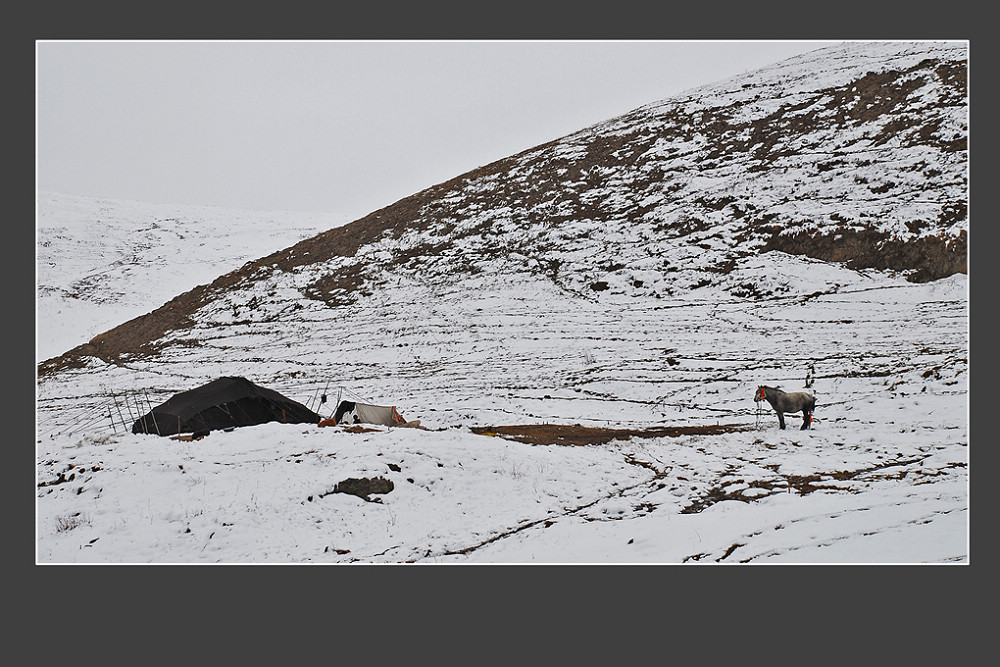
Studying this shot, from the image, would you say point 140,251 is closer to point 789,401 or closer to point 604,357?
point 604,357

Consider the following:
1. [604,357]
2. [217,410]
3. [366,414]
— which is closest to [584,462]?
[366,414]

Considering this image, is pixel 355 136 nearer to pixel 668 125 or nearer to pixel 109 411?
pixel 109 411

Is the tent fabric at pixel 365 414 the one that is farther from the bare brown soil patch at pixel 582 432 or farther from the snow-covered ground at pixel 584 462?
the bare brown soil patch at pixel 582 432

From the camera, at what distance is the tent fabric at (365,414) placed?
558 inches

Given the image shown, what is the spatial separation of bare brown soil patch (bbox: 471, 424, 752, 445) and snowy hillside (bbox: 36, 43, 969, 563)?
132 millimetres

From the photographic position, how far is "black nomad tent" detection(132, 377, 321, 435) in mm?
12406

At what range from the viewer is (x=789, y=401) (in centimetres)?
1334

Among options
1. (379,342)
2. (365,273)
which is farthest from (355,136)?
(365,273)

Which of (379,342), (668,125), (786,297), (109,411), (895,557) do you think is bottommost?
(895,557)

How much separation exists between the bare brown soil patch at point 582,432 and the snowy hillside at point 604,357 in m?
0.13

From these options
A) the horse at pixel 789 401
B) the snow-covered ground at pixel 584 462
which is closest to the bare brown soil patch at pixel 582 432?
the snow-covered ground at pixel 584 462

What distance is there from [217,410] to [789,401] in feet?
39.1
